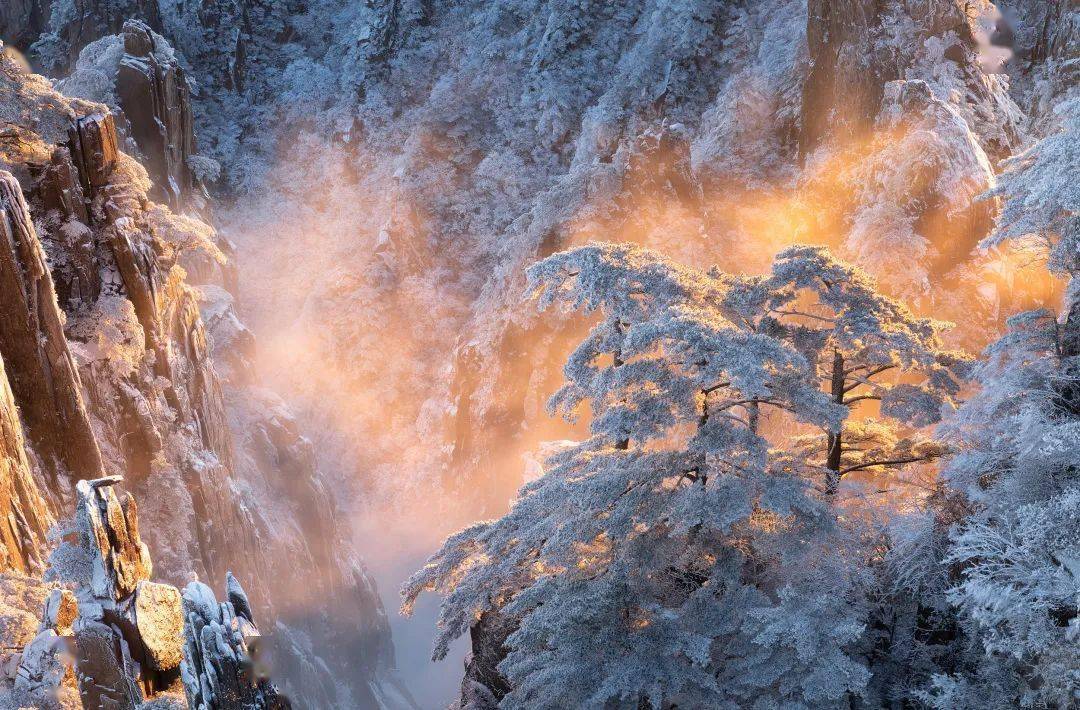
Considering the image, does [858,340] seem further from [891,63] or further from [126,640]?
[891,63]

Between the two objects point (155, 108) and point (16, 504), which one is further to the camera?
point (155, 108)

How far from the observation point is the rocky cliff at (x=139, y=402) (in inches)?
452

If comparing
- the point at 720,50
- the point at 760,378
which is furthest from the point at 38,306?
the point at 720,50

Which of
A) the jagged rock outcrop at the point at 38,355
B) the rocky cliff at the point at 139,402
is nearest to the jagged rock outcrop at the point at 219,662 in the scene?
the rocky cliff at the point at 139,402

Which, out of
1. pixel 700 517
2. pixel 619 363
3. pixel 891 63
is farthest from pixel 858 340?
pixel 891 63

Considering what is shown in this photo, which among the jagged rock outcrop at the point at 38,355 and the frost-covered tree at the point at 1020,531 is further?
the jagged rock outcrop at the point at 38,355

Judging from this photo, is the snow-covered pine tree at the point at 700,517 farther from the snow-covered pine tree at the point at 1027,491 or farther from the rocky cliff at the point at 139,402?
the rocky cliff at the point at 139,402

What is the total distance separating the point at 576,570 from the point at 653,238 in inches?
765

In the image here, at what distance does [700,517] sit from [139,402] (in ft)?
43.4

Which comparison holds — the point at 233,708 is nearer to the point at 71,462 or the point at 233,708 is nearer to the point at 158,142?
the point at 71,462

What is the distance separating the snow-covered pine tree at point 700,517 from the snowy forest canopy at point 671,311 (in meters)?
0.06

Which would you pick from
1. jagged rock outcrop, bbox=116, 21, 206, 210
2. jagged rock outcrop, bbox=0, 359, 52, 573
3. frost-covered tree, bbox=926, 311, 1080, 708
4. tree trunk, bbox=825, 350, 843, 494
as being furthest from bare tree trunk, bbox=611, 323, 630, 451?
jagged rock outcrop, bbox=116, 21, 206, 210

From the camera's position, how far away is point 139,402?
624 inches

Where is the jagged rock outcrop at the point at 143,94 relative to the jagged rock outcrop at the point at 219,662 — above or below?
above
